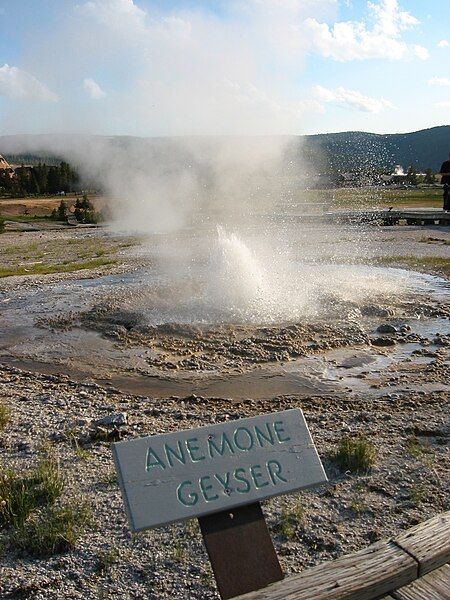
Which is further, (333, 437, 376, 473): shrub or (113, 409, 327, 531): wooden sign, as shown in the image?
(333, 437, 376, 473): shrub

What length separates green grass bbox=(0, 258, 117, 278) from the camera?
45.4 ft

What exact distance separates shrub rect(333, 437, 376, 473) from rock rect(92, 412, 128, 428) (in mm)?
1705

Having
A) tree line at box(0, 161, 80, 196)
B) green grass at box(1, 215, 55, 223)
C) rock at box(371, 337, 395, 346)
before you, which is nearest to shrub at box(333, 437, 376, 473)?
rock at box(371, 337, 395, 346)

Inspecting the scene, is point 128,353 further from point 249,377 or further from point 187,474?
point 187,474

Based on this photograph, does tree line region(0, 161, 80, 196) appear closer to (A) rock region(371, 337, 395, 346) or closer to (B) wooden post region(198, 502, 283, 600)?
(A) rock region(371, 337, 395, 346)

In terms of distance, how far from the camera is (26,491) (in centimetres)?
364

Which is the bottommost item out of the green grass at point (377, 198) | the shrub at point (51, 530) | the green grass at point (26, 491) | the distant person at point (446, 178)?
the shrub at point (51, 530)

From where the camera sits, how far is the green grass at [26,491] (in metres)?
3.41

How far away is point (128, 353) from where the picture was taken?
286 inches

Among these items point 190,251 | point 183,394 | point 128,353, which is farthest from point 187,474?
point 190,251

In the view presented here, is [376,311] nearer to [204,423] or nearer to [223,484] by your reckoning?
[204,423]

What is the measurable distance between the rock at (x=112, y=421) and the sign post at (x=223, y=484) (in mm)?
2278

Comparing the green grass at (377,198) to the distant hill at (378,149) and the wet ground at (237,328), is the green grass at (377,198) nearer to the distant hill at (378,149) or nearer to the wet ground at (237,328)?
the wet ground at (237,328)

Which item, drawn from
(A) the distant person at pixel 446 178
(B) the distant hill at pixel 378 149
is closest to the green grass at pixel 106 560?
(A) the distant person at pixel 446 178
